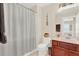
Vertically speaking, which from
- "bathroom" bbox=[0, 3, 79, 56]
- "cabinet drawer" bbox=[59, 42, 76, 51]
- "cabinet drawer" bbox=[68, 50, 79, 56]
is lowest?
"cabinet drawer" bbox=[68, 50, 79, 56]

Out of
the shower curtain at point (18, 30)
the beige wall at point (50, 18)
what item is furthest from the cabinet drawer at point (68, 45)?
the shower curtain at point (18, 30)

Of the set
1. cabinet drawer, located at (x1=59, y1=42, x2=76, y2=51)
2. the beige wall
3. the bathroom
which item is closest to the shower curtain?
the bathroom

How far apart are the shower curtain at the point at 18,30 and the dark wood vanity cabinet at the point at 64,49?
0.29 meters

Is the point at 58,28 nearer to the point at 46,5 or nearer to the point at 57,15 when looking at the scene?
the point at 57,15

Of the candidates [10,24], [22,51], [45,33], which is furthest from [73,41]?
[10,24]

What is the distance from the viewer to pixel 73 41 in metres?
1.32

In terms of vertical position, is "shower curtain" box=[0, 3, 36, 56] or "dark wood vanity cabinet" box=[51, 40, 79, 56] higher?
"shower curtain" box=[0, 3, 36, 56]

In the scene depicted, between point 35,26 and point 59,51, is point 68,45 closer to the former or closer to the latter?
point 59,51

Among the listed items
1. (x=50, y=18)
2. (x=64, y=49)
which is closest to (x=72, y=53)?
(x=64, y=49)

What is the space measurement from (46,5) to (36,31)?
370 millimetres

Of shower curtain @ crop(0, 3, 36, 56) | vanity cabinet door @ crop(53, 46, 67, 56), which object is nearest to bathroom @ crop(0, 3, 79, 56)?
shower curtain @ crop(0, 3, 36, 56)

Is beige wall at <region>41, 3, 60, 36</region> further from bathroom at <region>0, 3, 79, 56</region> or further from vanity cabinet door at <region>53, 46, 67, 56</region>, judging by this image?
vanity cabinet door at <region>53, 46, 67, 56</region>

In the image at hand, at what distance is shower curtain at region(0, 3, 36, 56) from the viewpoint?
1.26 metres

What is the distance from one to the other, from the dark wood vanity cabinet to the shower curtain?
0.29 metres
